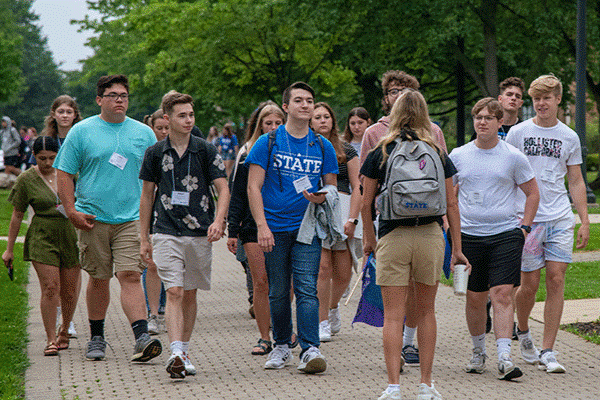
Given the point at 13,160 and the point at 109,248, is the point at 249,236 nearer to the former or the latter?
the point at 109,248

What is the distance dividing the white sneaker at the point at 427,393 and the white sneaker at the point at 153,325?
352 cm

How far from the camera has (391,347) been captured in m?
5.38

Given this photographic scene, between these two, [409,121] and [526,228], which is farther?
[526,228]

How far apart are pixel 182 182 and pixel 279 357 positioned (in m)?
1.42

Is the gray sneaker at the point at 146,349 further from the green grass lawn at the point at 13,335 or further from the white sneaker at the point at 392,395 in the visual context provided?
the white sneaker at the point at 392,395

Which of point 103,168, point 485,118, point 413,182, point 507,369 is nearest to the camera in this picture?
Answer: point 413,182

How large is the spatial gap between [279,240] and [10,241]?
252 centimetres

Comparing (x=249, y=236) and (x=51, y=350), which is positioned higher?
(x=249, y=236)

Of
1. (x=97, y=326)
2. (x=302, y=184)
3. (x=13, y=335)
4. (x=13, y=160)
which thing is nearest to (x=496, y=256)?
(x=302, y=184)

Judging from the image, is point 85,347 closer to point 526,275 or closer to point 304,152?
point 304,152

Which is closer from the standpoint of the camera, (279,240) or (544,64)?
(279,240)

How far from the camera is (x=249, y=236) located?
6.71 m

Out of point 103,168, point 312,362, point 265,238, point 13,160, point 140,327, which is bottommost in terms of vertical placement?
point 312,362

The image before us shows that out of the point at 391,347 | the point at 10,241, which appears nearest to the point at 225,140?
the point at 10,241
